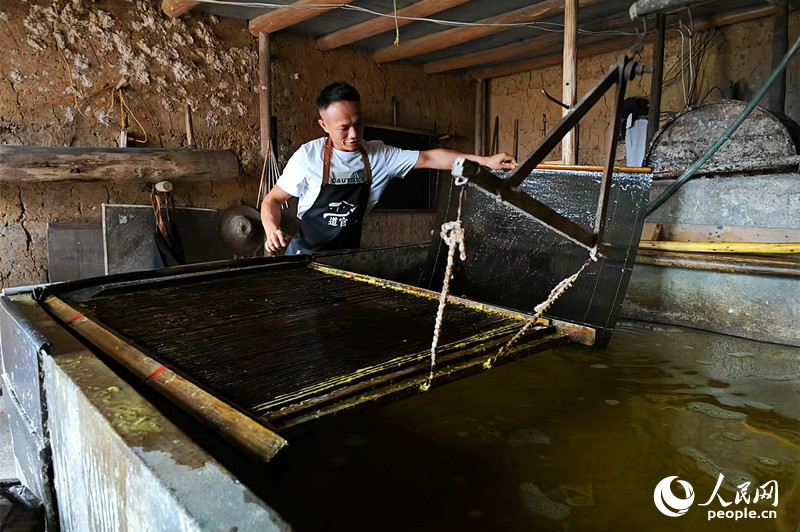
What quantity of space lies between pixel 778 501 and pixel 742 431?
1.34 feet

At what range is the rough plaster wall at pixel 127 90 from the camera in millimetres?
4492

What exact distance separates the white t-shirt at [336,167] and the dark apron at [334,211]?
0.04 metres

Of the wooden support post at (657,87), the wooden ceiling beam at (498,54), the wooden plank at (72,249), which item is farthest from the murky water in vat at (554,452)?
the wooden ceiling beam at (498,54)

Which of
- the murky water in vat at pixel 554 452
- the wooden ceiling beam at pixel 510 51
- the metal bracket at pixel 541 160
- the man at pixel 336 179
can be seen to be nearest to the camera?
the metal bracket at pixel 541 160

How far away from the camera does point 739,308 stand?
2801mm

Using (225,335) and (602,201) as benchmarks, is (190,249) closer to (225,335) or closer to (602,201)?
(225,335)

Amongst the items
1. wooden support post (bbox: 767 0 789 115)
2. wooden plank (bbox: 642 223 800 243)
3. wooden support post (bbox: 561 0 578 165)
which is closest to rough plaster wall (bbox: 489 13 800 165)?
wooden support post (bbox: 767 0 789 115)

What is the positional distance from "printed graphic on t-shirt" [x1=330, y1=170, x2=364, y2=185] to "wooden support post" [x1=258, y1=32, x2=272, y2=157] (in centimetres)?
269

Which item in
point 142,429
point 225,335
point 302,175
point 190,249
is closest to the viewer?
point 142,429

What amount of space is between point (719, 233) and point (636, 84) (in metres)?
4.06

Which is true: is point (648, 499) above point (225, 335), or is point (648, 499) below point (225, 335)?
below

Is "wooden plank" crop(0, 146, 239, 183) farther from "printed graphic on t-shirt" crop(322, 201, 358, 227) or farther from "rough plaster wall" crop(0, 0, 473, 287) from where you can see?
"printed graphic on t-shirt" crop(322, 201, 358, 227)

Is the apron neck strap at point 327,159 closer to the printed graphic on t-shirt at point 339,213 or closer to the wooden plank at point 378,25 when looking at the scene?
the printed graphic on t-shirt at point 339,213

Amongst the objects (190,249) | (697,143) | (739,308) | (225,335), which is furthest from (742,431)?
(190,249)
